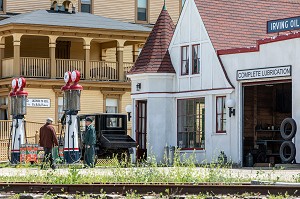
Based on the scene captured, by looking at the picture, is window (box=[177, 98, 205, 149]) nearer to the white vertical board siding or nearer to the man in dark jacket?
the white vertical board siding

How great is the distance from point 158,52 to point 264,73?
24.8ft

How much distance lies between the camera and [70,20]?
5381cm

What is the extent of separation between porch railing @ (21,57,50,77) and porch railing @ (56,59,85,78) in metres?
0.74

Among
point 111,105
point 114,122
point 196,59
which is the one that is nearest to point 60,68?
point 111,105

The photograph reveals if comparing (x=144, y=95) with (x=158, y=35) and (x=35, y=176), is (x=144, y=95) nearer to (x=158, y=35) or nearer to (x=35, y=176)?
(x=158, y=35)

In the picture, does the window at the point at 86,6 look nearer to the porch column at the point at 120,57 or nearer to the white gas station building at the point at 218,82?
the porch column at the point at 120,57

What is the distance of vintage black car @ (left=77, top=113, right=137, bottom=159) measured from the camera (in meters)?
37.5

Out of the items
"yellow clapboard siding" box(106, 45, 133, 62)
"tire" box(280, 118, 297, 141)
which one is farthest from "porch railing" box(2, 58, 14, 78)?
"tire" box(280, 118, 297, 141)

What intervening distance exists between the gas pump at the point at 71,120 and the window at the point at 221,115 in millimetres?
6313

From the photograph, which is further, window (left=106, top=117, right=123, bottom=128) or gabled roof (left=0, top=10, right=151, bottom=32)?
gabled roof (left=0, top=10, right=151, bottom=32)

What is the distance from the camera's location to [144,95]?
136ft

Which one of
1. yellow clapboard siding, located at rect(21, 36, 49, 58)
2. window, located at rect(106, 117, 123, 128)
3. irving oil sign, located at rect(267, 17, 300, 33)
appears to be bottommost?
window, located at rect(106, 117, 123, 128)

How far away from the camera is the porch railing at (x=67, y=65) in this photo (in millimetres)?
53500

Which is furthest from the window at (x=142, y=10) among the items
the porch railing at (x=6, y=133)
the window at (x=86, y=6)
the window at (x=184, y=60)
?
the window at (x=184, y=60)
